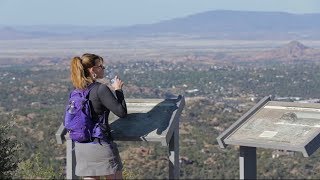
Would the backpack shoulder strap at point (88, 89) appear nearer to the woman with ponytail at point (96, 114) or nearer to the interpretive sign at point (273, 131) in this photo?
the woman with ponytail at point (96, 114)

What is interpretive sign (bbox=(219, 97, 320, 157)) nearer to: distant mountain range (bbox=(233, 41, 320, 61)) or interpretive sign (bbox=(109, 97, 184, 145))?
interpretive sign (bbox=(109, 97, 184, 145))

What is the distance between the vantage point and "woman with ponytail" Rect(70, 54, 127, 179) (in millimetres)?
5605

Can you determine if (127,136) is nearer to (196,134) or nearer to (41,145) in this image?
(41,145)

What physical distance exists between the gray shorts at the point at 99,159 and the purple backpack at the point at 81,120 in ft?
0.24

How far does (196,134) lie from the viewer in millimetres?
42969

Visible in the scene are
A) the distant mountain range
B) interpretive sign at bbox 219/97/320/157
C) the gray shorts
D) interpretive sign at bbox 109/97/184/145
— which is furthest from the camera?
the distant mountain range

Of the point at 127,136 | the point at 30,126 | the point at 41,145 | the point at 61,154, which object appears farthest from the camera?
the point at 30,126

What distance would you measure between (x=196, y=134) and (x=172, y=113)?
3695cm

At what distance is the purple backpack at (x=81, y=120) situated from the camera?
5613 millimetres

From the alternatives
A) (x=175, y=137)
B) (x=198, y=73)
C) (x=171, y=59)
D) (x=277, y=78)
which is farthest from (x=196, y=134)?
(x=171, y=59)

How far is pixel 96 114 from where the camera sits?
5680mm

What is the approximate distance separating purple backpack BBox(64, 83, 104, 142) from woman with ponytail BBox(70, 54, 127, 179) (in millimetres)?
40

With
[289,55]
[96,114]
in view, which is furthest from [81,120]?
[289,55]

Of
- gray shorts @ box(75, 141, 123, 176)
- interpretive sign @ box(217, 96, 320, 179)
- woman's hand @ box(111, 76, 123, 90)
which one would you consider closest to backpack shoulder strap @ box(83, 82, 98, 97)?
woman's hand @ box(111, 76, 123, 90)
